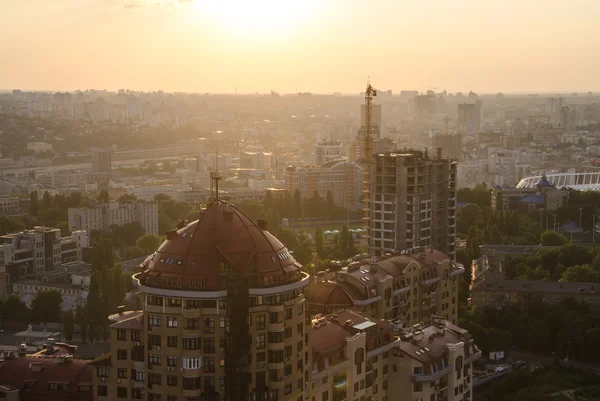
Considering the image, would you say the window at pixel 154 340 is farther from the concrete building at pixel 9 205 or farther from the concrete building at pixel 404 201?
the concrete building at pixel 9 205

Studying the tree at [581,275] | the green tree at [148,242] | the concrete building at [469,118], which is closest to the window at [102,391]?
the tree at [581,275]

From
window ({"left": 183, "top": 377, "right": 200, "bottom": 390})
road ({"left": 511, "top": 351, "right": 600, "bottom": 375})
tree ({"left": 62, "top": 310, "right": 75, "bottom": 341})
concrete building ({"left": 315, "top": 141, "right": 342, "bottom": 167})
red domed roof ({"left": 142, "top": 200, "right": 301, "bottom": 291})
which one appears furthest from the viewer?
concrete building ({"left": 315, "top": 141, "right": 342, "bottom": 167})

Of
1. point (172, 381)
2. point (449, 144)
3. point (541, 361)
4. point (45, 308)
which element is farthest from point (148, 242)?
point (449, 144)

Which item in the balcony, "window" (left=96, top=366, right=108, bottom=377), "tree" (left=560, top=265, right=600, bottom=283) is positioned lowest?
"tree" (left=560, top=265, right=600, bottom=283)

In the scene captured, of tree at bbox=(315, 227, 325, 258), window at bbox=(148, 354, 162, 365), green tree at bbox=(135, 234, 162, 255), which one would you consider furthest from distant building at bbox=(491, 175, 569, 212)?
window at bbox=(148, 354, 162, 365)

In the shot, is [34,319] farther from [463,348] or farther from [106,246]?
[463,348]

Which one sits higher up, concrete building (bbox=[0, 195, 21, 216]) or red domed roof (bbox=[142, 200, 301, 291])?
red domed roof (bbox=[142, 200, 301, 291])

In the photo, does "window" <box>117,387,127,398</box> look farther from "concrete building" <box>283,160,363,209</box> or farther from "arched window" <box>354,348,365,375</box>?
"concrete building" <box>283,160,363,209</box>

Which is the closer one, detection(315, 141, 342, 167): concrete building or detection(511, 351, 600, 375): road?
detection(511, 351, 600, 375): road
